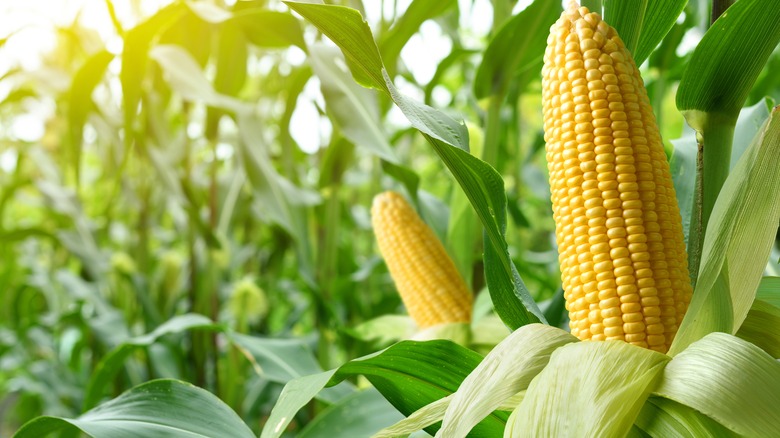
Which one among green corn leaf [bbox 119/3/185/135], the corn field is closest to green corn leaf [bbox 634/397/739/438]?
the corn field

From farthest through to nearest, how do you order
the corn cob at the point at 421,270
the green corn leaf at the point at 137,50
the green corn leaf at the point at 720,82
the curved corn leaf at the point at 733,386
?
the green corn leaf at the point at 137,50 → the corn cob at the point at 421,270 → the green corn leaf at the point at 720,82 → the curved corn leaf at the point at 733,386

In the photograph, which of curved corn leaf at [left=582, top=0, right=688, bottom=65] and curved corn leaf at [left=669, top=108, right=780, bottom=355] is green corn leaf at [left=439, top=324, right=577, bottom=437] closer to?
curved corn leaf at [left=669, top=108, right=780, bottom=355]

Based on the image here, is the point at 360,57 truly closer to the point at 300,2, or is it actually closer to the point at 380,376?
the point at 300,2

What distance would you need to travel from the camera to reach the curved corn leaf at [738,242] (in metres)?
0.39

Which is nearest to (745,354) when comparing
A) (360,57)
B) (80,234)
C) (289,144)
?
(360,57)

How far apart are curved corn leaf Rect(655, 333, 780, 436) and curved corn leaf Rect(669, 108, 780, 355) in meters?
0.03

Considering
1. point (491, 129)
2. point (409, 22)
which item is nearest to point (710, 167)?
point (491, 129)

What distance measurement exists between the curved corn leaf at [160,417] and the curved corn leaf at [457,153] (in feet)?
0.77

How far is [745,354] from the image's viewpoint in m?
0.35

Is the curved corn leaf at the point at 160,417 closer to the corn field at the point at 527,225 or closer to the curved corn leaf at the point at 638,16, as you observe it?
the corn field at the point at 527,225

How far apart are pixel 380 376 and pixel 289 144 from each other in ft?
2.35

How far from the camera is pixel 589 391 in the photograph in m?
0.36

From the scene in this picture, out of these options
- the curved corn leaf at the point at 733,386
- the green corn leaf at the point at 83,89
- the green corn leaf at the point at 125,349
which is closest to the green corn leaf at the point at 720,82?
the curved corn leaf at the point at 733,386

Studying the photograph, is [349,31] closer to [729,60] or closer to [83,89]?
[729,60]
